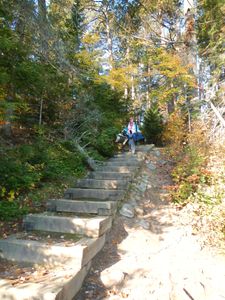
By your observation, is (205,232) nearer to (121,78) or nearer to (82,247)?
(82,247)

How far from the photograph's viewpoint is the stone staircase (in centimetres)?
319

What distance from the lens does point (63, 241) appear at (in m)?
4.27

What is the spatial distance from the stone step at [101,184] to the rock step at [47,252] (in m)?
2.18

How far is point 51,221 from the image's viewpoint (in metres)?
4.80

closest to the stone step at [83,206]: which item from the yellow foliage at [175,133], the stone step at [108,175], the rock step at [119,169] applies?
the stone step at [108,175]

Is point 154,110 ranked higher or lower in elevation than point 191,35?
lower

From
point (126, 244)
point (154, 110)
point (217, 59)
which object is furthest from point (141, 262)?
point (154, 110)

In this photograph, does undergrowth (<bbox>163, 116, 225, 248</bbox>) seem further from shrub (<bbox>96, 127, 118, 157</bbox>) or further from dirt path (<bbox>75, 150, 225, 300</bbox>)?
shrub (<bbox>96, 127, 118, 157</bbox>)

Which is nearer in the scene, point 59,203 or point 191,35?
point 59,203

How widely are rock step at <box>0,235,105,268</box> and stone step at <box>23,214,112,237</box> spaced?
321mm

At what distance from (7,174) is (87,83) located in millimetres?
6683

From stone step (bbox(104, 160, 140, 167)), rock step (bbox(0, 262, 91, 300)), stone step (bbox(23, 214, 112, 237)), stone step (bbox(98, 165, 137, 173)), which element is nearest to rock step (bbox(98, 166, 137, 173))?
stone step (bbox(98, 165, 137, 173))

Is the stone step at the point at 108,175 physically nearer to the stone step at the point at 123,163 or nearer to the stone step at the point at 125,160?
the stone step at the point at 123,163

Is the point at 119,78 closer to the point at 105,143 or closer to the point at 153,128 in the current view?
the point at 153,128
